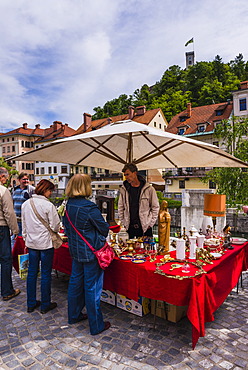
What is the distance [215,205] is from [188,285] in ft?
5.30

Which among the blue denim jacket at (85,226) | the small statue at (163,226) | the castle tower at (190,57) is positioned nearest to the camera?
the blue denim jacket at (85,226)

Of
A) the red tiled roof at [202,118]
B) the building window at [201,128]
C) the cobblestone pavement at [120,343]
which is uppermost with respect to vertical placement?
the red tiled roof at [202,118]

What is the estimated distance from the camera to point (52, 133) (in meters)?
47.5

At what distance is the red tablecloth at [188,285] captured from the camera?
8.50 feet

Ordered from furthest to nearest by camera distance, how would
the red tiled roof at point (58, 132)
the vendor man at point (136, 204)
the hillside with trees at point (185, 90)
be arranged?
the red tiled roof at point (58, 132)
the hillside with trees at point (185, 90)
the vendor man at point (136, 204)

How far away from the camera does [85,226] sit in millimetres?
2918

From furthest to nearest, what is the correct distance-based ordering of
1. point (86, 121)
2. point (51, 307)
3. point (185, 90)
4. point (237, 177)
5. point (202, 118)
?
1. point (185, 90)
2. point (86, 121)
3. point (202, 118)
4. point (237, 177)
5. point (51, 307)

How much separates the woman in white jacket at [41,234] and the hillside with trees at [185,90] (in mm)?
40953

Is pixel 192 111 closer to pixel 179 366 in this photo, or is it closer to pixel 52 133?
pixel 52 133

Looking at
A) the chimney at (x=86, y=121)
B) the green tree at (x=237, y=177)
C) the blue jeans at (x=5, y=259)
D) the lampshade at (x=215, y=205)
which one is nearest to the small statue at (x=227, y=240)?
the lampshade at (x=215, y=205)

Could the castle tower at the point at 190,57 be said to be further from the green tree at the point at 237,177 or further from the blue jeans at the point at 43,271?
→ the blue jeans at the point at 43,271

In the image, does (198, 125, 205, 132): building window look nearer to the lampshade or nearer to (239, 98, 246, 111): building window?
(239, 98, 246, 111): building window

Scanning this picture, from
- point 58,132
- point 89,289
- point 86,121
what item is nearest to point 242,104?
point 86,121

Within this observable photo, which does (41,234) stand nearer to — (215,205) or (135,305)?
(135,305)
